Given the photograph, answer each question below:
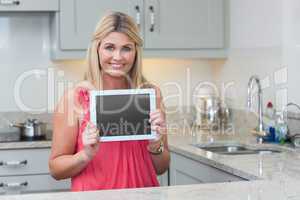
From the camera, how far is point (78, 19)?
3.49 meters

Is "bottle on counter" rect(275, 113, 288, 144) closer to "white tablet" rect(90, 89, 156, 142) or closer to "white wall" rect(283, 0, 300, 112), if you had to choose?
"white wall" rect(283, 0, 300, 112)

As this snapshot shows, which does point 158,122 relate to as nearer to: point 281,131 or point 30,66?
point 281,131

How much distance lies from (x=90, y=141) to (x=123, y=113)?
0.16 metres

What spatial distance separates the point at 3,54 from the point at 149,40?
0.96 meters

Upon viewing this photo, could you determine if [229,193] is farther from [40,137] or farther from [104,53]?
[40,137]

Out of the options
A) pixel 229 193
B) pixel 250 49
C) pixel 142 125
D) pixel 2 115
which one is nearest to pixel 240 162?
pixel 142 125

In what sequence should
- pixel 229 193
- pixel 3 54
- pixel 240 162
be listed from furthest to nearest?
pixel 3 54 → pixel 240 162 → pixel 229 193

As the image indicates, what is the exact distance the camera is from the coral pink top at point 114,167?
6.06ft

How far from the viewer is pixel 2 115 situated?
12.2 feet

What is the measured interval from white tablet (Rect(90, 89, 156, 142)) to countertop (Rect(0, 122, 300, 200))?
0.30 m

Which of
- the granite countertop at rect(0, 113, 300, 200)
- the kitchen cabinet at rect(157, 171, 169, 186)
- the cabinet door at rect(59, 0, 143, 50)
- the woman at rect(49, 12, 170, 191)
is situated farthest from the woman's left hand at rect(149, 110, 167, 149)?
the cabinet door at rect(59, 0, 143, 50)

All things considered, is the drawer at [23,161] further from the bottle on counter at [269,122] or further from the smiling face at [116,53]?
the smiling face at [116,53]

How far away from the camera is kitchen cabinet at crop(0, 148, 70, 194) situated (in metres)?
3.22

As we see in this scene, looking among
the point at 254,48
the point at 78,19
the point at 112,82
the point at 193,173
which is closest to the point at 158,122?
the point at 112,82
